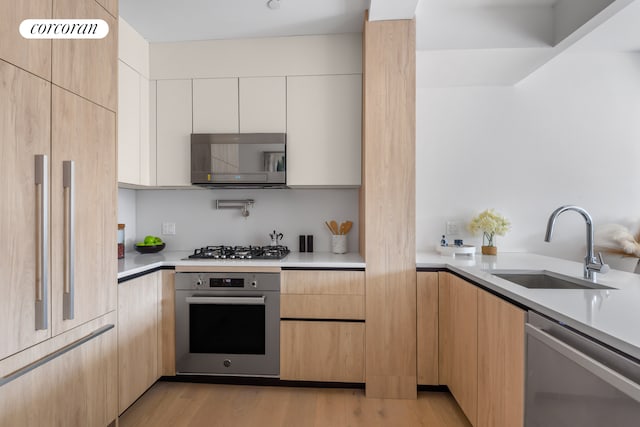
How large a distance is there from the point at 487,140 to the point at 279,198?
1.75 meters

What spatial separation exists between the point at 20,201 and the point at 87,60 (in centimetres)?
73

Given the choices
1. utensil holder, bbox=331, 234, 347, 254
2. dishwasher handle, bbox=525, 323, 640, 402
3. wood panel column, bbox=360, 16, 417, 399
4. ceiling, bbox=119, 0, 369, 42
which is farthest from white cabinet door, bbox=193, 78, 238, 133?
dishwasher handle, bbox=525, 323, 640, 402

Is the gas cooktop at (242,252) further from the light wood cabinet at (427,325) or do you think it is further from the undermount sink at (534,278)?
the undermount sink at (534,278)

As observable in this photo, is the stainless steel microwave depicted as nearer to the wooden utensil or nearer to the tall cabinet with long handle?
the wooden utensil

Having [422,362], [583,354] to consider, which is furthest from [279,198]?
[583,354]

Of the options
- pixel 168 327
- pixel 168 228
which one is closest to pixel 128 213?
pixel 168 228

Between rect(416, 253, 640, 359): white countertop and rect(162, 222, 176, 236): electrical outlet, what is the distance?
87.8 inches

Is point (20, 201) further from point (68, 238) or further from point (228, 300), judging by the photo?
point (228, 300)

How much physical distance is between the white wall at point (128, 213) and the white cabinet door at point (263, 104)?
3.78 feet

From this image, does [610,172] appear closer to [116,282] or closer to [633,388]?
[633,388]

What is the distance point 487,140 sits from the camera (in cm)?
274

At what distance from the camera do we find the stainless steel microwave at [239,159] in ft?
8.06

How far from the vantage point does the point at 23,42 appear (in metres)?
1.22

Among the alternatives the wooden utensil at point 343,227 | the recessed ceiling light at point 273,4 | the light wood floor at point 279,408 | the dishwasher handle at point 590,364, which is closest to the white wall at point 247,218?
the wooden utensil at point 343,227
